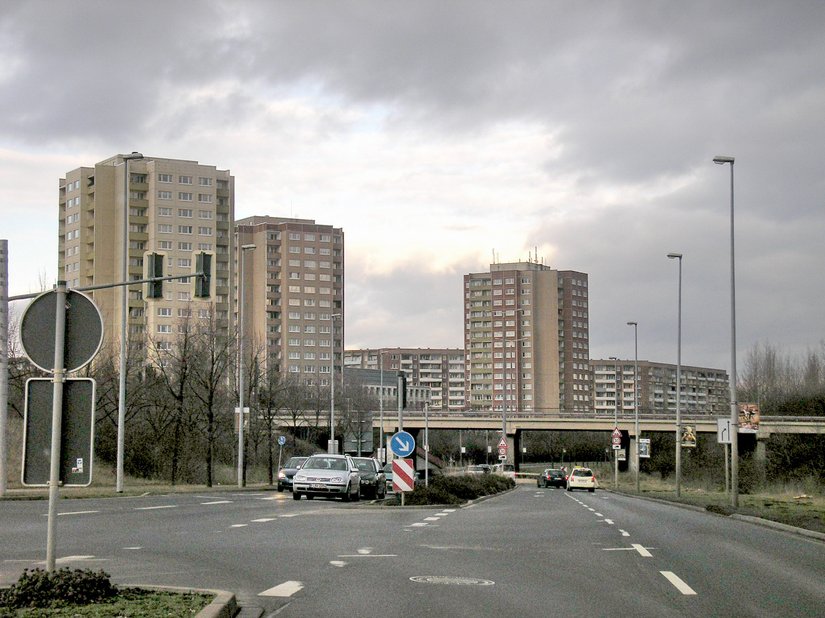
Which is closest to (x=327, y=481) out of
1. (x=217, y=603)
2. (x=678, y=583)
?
(x=678, y=583)

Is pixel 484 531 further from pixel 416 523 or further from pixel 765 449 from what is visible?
pixel 765 449

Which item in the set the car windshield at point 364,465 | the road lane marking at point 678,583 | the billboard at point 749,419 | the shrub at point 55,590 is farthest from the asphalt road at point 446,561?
the billboard at point 749,419

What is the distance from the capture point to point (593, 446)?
148 m

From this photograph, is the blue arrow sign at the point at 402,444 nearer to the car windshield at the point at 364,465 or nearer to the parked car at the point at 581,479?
the car windshield at the point at 364,465

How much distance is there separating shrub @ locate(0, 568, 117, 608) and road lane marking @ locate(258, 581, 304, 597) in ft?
6.60

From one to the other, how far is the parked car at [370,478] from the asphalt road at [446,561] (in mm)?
14045

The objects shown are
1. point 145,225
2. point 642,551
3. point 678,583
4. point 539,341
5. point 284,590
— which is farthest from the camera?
point 539,341

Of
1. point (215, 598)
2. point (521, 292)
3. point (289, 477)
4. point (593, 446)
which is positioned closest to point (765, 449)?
point (289, 477)

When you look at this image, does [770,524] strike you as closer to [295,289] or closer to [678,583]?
[678,583]

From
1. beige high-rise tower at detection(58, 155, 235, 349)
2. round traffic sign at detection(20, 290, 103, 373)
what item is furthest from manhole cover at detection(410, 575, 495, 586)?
beige high-rise tower at detection(58, 155, 235, 349)

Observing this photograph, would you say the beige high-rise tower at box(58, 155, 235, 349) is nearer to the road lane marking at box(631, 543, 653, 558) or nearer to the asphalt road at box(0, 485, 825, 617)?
the asphalt road at box(0, 485, 825, 617)

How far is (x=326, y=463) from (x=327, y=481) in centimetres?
158

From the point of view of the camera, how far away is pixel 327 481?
1449 inches

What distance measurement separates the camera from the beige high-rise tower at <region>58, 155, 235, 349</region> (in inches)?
4847
